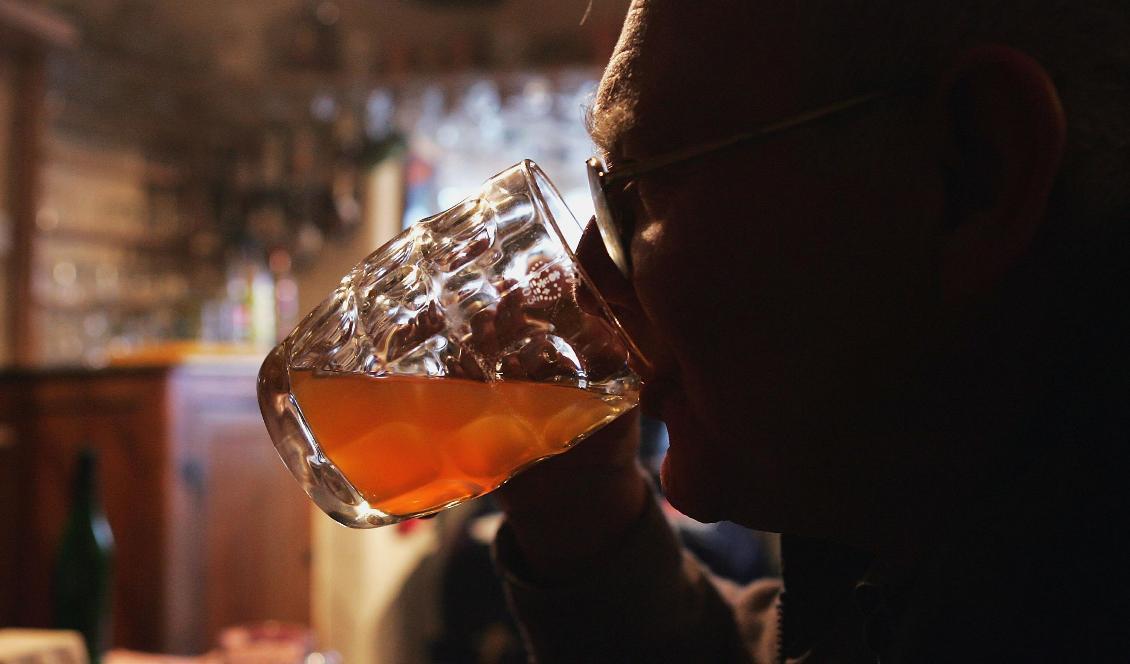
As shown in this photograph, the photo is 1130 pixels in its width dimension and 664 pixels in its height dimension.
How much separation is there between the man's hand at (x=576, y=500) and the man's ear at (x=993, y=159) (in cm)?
35

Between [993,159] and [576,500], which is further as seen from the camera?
[576,500]

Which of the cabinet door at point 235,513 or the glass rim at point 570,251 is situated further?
the cabinet door at point 235,513

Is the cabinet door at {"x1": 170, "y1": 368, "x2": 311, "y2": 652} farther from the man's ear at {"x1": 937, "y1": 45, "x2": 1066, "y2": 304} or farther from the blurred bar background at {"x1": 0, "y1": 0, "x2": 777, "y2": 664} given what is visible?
the man's ear at {"x1": 937, "y1": 45, "x2": 1066, "y2": 304}

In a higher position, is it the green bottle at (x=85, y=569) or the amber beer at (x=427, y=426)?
the amber beer at (x=427, y=426)

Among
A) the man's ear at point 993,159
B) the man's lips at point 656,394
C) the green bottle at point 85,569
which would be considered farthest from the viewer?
the green bottle at point 85,569

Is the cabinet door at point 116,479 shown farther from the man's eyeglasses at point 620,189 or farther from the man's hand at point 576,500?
the man's eyeglasses at point 620,189

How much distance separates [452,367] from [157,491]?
327 cm

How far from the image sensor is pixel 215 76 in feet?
18.5

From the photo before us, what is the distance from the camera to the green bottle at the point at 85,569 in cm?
137

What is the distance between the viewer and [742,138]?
58cm

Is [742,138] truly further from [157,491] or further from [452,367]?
[157,491]

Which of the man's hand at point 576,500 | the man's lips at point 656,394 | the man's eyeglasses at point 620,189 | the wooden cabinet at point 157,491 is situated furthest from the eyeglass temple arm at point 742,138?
the wooden cabinet at point 157,491

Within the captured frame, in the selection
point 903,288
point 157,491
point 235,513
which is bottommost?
point 235,513

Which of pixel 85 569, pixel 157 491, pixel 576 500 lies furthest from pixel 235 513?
pixel 576 500
